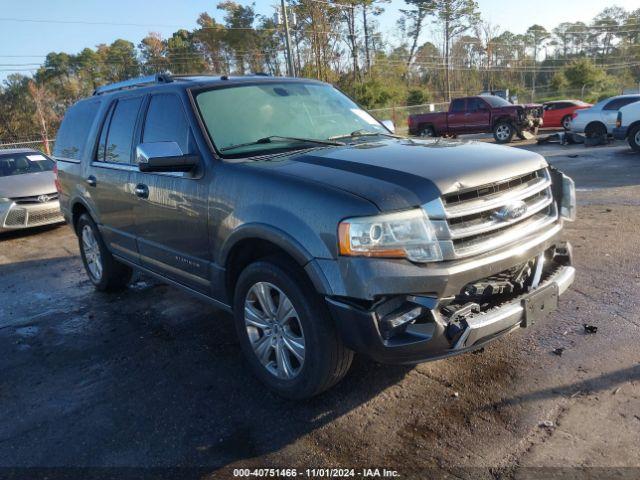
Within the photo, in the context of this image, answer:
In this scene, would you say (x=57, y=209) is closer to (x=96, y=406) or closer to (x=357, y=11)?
(x=96, y=406)

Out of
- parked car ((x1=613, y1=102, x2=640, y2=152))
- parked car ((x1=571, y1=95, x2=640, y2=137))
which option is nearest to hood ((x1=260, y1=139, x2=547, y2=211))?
parked car ((x1=613, y1=102, x2=640, y2=152))

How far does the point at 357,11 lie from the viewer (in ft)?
150

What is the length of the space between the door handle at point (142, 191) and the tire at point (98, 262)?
54.1 inches

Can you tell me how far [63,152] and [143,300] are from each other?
79.1 inches

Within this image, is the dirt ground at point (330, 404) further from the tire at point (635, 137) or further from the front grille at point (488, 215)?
the tire at point (635, 137)

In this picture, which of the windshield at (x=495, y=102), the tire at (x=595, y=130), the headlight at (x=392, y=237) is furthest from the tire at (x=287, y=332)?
the windshield at (x=495, y=102)

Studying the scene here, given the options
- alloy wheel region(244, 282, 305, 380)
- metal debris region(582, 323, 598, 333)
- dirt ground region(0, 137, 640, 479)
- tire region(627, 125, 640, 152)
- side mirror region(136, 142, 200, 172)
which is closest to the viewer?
dirt ground region(0, 137, 640, 479)

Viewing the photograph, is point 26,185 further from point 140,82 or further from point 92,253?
point 140,82

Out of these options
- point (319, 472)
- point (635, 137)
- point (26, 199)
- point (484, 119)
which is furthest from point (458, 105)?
point (319, 472)

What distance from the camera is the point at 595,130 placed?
16938mm

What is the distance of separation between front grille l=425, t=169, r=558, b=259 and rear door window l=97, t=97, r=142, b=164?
293 cm

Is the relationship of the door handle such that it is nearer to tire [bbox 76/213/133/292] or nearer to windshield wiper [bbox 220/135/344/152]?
windshield wiper [bbox 220/135/344/152]

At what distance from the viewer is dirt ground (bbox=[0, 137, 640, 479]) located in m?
2.72

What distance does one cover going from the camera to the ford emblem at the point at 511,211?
2.97 m
